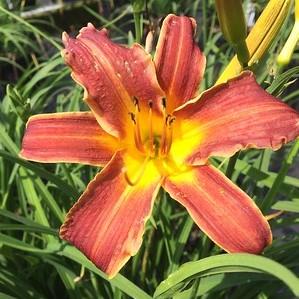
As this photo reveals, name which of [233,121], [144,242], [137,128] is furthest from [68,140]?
[144,242]

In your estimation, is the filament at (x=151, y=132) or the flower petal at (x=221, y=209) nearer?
the flower petal at (x=221, y=209)

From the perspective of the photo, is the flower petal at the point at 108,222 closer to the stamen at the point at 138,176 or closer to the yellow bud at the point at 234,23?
the stamen at the point at 138,176

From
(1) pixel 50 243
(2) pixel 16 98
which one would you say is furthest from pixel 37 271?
(2) pixel 16 98

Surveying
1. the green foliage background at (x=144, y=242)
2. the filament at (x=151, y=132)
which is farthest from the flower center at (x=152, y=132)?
the green foliage background at (x=144, y=242)

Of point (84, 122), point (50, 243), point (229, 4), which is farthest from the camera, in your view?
point (50, 243)

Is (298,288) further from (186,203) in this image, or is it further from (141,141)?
(141,141)
